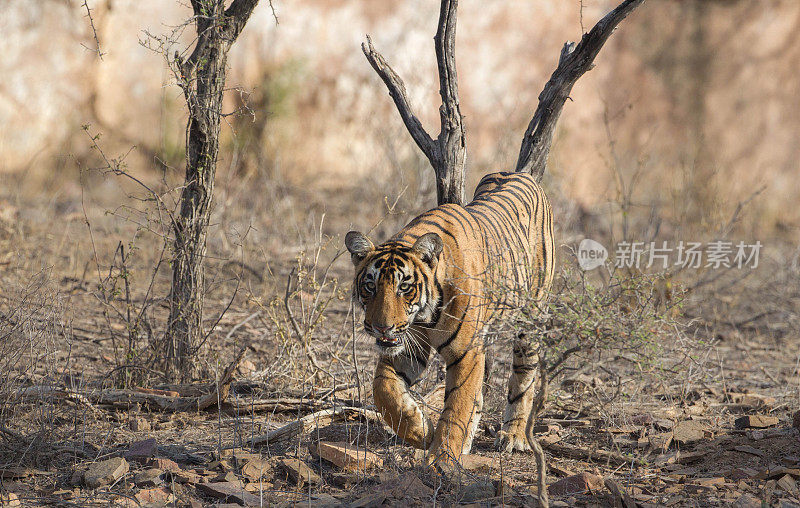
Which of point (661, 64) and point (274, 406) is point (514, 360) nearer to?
point (274, 406)

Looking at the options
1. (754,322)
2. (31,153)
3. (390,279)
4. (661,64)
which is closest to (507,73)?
(661,64)

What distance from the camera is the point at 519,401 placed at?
4.71 metres

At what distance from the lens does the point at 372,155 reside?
10.4 m

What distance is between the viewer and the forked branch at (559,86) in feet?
16.3

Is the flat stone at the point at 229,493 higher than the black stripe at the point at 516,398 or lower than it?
lower

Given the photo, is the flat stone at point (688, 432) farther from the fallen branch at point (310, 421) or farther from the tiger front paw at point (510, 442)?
the fallen branch at point (310, 421)

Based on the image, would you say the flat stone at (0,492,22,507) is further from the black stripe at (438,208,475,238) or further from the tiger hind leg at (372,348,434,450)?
the black stripe at (438,208,475,238)

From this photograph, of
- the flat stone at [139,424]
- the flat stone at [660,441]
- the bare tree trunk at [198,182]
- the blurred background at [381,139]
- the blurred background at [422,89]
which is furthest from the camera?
the blurred background at [422,89]

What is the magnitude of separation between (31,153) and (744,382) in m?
9.31

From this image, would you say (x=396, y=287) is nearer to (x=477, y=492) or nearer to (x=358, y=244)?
(x=358, y=244)

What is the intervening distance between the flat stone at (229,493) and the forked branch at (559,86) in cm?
309

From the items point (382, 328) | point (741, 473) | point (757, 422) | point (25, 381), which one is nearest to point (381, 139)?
point (25, 381)

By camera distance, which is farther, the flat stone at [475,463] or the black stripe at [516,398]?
the black stripe at [516,398]

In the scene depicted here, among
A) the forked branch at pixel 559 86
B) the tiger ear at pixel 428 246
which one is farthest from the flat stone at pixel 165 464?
the forked branch at pixel 559 86
